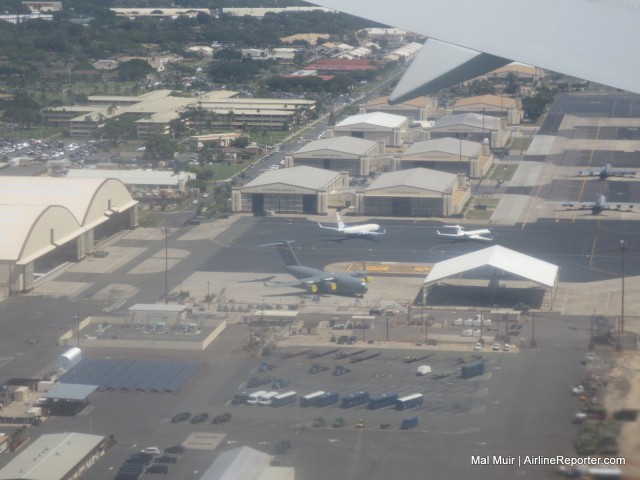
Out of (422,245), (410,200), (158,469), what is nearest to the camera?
(158,469)

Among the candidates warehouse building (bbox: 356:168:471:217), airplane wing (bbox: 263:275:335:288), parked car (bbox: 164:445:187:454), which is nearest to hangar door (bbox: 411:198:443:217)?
warehouse building (bbox: 356:168:471:217)

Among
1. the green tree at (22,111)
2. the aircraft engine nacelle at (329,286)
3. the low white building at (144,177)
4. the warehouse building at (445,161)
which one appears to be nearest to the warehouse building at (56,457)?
the aircraft engine nacelle at (329,286)

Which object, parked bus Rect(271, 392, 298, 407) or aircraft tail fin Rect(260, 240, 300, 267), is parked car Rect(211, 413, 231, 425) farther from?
aircraft tail fin Rect(260, 240, 300, 267)

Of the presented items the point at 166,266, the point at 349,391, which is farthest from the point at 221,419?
the point at 166,266

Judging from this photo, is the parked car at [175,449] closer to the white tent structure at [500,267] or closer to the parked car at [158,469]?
the parked car at [158,469]

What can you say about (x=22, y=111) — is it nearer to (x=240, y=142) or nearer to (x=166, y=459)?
(x=240, y=142)
